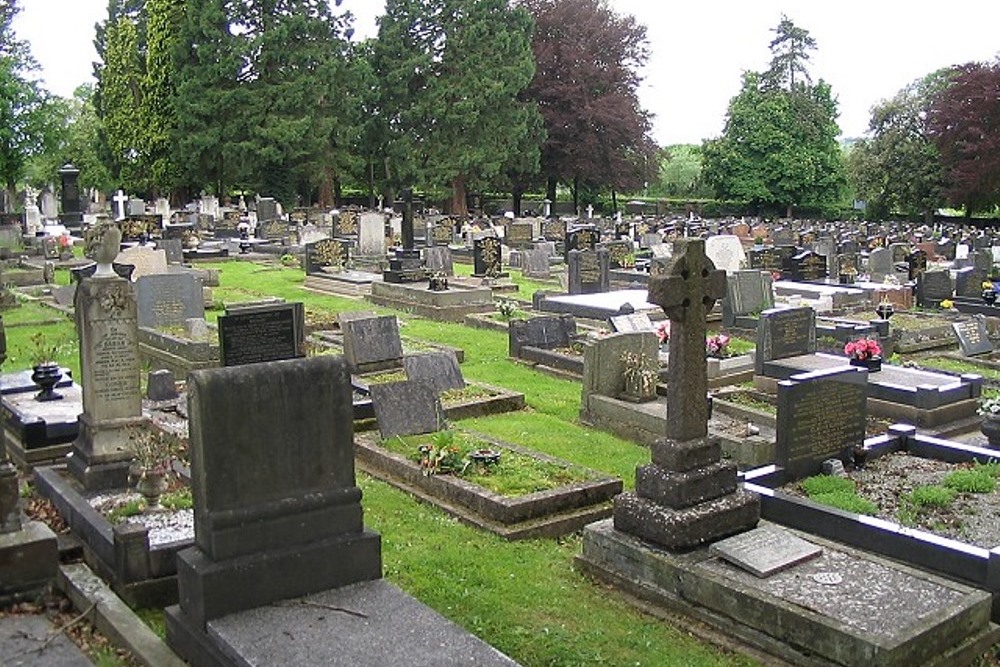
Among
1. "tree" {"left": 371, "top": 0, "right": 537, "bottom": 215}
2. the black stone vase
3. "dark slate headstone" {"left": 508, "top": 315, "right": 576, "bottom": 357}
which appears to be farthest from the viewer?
"tree" {"left": 371, "top": 0, "right": 537, "bottom": 215}

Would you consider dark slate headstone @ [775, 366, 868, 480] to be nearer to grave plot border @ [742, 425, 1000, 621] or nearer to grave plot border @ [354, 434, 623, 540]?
grave plot border @ [742, 425, 1000, 621]

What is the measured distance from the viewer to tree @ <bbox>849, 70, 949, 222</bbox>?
50312 millimetres

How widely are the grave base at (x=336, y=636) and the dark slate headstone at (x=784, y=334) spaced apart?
8986 mm

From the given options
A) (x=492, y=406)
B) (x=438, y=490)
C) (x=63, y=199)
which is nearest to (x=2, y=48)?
(x=63, y=199)

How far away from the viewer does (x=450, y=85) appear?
48906 millimetres

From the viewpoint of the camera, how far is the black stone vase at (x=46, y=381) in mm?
12031

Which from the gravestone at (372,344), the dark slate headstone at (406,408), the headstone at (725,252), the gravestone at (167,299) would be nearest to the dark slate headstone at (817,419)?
the dark slate headstone at (406,408)

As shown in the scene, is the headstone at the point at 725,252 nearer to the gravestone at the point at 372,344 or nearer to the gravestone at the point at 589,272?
the gravestone at the point at 589,272

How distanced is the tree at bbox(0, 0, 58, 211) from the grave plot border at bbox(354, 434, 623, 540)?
1339 inches

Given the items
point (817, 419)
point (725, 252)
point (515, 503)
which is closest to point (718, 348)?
point (817, 419)

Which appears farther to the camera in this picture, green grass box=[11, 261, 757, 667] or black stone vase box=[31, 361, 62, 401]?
black stone vase box=[31, 361, 62, 401]

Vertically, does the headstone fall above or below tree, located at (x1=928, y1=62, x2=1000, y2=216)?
below

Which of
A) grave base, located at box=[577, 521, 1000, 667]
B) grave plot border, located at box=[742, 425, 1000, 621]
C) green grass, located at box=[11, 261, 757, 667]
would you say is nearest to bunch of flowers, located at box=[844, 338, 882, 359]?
green grass, located at box=[11, 261, 757, 667]

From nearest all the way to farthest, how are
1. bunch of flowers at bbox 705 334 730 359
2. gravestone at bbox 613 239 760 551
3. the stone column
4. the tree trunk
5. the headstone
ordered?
1. gravestone at bbox 613 239 760 551
2. the stone column
3. bunch of flowers at bbox 705 334 730 359
4. the headstone
5. the tree trunk
